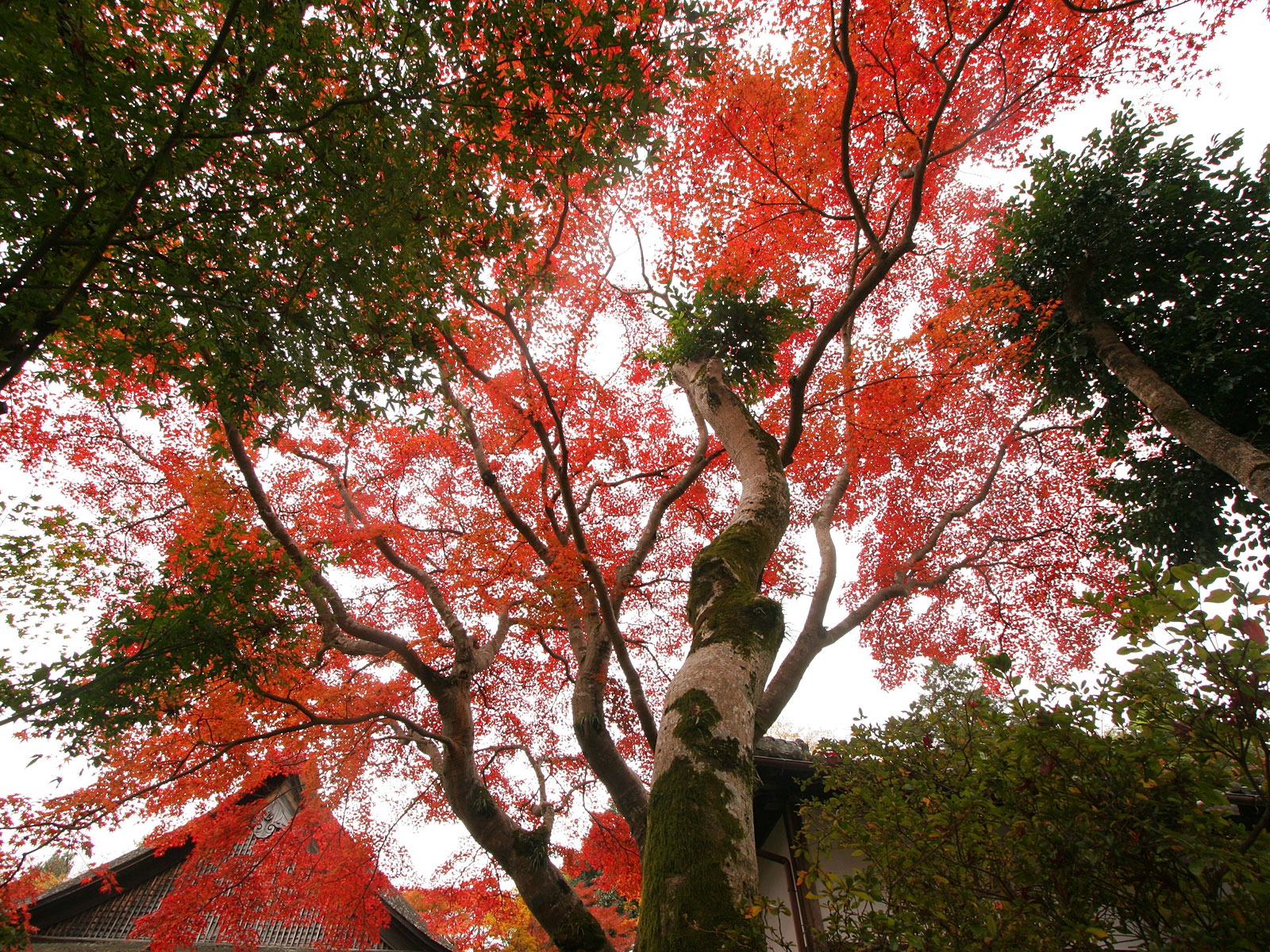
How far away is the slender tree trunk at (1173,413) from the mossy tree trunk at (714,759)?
5718 mm

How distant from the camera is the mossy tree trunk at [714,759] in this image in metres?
1.96

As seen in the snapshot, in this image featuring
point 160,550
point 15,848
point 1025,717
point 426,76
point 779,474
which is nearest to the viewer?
point 1025,717

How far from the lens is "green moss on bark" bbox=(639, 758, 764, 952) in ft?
6.09

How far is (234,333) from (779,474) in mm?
4120

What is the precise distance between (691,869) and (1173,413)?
27.5 ft

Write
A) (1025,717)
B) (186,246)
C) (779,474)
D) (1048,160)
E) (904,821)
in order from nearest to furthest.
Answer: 1. (1025,717)
2. (904,821)
3. (186,246)
4. (779,474)
5. (1048,160)

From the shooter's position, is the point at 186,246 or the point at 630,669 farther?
the point at 630,669

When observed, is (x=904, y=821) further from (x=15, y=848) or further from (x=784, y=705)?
(x=15, y=848)

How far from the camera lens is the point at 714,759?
2441mm

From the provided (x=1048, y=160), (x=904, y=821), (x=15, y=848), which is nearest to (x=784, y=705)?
(x=904, y=821)

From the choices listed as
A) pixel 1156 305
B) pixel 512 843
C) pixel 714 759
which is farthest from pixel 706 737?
pixel 1156 305

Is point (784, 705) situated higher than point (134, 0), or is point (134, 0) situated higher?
point (134, 0)

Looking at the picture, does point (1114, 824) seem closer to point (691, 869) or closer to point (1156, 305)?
point (691, 869)

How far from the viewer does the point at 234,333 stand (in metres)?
3.33
